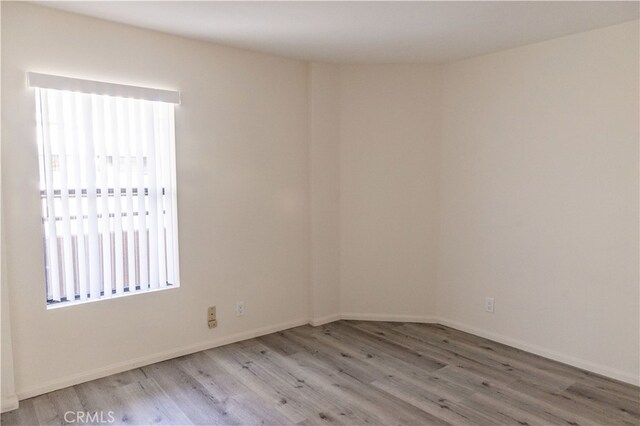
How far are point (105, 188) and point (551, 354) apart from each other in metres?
3.43

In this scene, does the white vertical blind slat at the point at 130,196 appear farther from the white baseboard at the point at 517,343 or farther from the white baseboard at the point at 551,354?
the white baseboard at the point at 551,354

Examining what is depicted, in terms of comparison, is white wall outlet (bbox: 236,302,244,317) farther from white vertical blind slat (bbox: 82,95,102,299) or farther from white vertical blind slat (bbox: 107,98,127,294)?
white vertical blind slat (bbox: 82,95,102,299)

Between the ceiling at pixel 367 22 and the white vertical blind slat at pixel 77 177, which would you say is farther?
the white vertical blind slat at pixel 77 177

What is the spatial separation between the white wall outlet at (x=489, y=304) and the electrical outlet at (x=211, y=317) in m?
2.27

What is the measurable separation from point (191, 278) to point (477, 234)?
2.40 m

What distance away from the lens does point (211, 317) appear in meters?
3.50

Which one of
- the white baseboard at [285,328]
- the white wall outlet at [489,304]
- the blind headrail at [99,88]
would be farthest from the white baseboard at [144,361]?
the blind headrail at [99,88]

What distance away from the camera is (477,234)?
3.78 meters

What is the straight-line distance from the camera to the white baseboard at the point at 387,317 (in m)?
4.13

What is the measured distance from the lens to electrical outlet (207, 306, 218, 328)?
3.48m

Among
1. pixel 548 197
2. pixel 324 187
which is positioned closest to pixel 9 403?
pixel 324 187

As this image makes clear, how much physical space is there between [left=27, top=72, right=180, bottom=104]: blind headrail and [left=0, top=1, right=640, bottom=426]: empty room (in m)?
0.01

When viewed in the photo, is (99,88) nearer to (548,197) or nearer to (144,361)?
(144,361)

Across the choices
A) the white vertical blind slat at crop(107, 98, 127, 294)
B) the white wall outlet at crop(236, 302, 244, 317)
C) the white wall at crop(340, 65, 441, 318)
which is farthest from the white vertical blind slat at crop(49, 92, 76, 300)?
the white wall at crop(340, 65, 441, 318)
